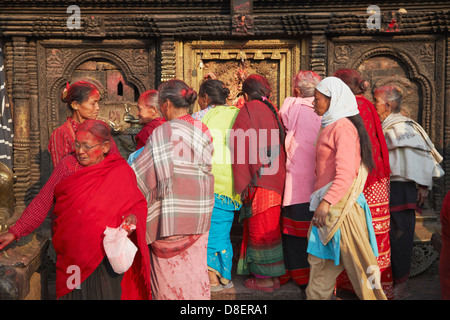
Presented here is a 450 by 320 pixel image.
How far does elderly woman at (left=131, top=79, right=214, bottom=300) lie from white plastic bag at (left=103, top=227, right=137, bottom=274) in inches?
14.5

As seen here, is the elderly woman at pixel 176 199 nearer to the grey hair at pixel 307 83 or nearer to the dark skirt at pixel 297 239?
the dark skirt at pixel 297 239

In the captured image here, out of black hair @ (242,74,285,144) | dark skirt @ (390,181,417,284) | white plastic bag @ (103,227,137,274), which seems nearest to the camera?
white plastic bag @ (103,227,137,274)

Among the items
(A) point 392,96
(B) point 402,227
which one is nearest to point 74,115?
(A) point 392,96

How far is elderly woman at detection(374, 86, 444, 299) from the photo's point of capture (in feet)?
13.3

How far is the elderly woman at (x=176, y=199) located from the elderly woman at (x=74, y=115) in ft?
2.86

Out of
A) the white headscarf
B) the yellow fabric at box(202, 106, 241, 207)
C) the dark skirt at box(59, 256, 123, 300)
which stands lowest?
the dark skirt at box(59, 256, 123, 300)

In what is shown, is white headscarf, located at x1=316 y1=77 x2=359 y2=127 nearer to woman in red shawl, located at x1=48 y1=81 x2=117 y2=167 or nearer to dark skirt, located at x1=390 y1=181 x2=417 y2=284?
dark skirt, located at x1=390 y1=181 x2=417 y2=284

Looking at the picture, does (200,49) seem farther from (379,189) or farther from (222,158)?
(379,189)

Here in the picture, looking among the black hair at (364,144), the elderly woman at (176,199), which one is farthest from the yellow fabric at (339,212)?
the elderly woman at (176,199)

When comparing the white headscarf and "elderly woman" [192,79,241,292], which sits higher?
the white headscarf

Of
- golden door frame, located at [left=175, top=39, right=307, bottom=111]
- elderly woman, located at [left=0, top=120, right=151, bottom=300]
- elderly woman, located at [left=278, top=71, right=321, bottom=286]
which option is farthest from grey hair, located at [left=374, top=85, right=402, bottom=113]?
elderly woman, located at [left=0, top=120, right=151, bottom=300]

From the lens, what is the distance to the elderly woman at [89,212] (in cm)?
270

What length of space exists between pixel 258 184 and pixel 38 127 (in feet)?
11.7

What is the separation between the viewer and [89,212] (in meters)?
2.69
